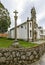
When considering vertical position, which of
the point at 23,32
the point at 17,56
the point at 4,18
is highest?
the point at 4,18

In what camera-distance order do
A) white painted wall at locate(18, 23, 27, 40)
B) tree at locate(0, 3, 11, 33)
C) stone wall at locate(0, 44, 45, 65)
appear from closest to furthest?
stone wall at locate(0, 44, 45, 65)
tree at locate(0, 3, 11, 33)
white painted wall at locate(18, 23, 27, 40)

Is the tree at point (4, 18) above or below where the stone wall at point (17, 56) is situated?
above

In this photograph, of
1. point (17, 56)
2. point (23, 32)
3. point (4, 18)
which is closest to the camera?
point (17, 56)

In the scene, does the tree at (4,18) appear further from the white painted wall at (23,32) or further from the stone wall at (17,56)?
the stone wall at (17,56)

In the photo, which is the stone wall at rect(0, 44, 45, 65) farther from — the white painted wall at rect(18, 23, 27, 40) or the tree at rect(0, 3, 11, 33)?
the white painted wall at rect(18, 23, 27, 40)

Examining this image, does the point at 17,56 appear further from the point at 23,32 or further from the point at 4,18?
the point at 23,32

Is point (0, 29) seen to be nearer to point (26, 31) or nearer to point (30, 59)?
point (26, 31)

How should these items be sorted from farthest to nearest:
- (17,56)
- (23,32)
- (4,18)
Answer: (23,32) → (4,18) → (17,56)

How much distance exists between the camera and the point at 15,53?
15914 millimetres

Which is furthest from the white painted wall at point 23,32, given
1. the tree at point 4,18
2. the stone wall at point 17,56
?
the stone wall at point 17,56

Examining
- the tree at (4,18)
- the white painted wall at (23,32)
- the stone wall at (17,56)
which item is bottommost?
the stone wall at (17,56)

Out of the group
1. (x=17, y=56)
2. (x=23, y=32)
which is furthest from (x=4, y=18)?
(x=17, y=56)

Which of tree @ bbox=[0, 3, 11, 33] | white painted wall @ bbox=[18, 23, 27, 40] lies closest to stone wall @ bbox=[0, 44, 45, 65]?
tree @ bbox=[0, 3, 11, 33]

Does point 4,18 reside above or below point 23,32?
above
